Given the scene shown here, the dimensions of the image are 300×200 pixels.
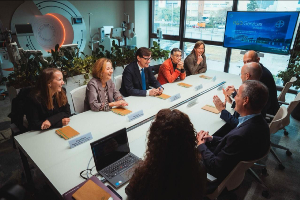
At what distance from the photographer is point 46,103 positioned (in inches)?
77.2

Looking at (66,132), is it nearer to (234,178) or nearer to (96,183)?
(96,183)

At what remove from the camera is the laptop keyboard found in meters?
1.33

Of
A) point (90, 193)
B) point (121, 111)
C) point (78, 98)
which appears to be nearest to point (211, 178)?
point (90, 193)

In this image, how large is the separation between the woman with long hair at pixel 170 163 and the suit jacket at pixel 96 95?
4.42 ft

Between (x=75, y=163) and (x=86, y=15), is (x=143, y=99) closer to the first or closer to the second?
(x=75, y=163)

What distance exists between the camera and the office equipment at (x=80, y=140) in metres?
1.59

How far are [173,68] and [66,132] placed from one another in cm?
208

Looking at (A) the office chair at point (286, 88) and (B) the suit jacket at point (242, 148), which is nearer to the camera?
(B) the suit jacket at point (242, 148)

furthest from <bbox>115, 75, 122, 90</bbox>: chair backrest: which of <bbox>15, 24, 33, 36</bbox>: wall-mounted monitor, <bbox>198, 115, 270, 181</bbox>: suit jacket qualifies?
<bbox>15, 24, 33, 36</bbox>: wall-mounted monitor

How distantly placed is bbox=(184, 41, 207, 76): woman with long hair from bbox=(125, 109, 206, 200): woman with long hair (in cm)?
282

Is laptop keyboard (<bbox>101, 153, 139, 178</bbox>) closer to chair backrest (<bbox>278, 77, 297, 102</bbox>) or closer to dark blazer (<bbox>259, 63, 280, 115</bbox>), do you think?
dark blazer (<bbox>259, 63, 280, 115</bbox>)

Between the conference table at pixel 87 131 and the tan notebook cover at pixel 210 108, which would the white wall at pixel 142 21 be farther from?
the tan notebook cover at pixel 210 108

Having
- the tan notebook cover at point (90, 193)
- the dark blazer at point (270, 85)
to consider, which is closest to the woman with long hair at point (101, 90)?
the tan notebook cover at point (90, 193)

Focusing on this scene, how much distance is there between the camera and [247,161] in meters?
1.31
